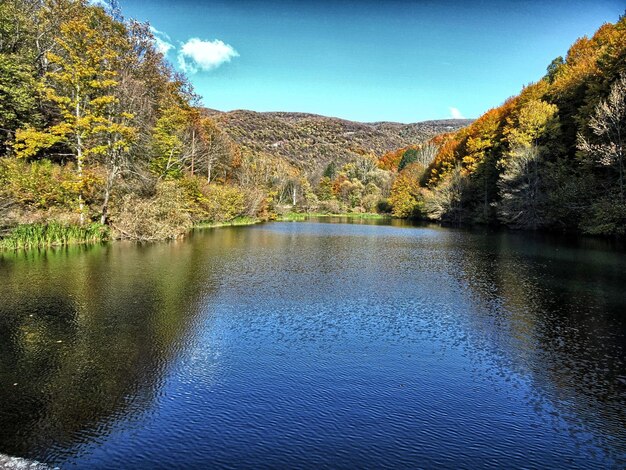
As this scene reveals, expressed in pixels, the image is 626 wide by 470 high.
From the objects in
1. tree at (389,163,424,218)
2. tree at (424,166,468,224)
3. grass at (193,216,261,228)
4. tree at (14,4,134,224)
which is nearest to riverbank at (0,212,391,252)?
tree at (14,4,134,224)

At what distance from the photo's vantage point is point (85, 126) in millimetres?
23797

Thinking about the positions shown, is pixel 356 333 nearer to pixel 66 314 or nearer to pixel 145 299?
pixel 145 299

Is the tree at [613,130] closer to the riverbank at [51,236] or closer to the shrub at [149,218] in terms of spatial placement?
the shrub at [149,218]

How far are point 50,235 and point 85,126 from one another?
20.4 ft

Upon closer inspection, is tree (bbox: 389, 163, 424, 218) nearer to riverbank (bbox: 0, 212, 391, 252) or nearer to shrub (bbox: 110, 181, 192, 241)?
shrub (bbox: 110, 181, 192, 241)

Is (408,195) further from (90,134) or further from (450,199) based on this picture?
(90,134)

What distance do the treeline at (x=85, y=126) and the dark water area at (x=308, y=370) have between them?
31.0ft

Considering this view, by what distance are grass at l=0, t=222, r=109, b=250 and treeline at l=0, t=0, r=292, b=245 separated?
0.28 ft

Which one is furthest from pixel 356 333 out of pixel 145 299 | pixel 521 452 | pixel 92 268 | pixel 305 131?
pixel 305 131

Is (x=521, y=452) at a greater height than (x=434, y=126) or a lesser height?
lesser

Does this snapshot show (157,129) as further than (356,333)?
Yes

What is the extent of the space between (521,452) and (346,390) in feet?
8.26

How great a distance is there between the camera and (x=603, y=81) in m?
33.7

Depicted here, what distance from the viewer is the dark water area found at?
5246mm
